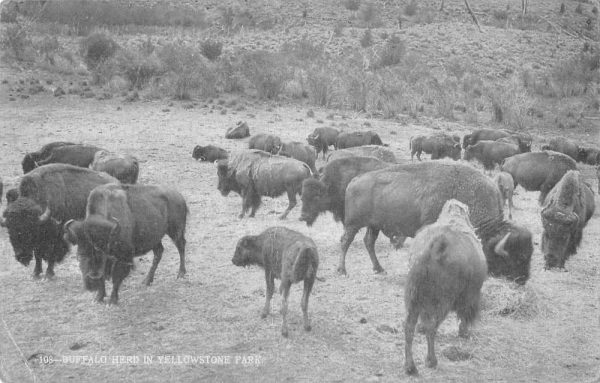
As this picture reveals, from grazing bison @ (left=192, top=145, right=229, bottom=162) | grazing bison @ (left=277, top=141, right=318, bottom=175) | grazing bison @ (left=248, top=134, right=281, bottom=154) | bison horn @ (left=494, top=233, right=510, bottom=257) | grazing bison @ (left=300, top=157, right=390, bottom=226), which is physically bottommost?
grazing bison @ (left=192, top=145, right=229, bottom=162)

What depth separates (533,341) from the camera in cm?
652

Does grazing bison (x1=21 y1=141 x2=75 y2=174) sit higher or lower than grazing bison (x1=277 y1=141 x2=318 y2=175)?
higher

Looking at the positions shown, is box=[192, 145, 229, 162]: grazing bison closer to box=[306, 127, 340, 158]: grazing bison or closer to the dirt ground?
box=[306, 127, 340, 158]: grazing bison

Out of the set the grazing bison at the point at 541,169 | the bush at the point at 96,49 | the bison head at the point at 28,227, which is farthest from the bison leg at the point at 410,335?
the bush at the point at 96,49

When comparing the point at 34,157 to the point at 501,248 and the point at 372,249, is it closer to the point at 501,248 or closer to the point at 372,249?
the point at 372,249

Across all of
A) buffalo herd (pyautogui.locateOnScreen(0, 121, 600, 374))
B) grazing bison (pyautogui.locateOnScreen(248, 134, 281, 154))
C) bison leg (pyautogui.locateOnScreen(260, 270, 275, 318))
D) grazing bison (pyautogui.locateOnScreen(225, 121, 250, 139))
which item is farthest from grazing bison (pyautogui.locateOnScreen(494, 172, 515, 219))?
grazing bison (pyautogui.locateOnScreen(225, 121, 250, 139))

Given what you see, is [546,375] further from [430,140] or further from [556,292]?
[430,140]

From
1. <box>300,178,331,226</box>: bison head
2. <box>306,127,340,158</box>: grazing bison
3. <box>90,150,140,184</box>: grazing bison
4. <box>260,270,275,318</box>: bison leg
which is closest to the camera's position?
<box>260,270,275,318</box>: bison leg

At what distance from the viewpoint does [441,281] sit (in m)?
5.36

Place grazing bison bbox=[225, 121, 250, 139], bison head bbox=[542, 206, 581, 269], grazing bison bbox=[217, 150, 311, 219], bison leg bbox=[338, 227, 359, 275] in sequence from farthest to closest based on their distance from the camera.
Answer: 1. grazing bison bbox=[225, 121, 250, 139]
2. grazing bison bbox=[217, 150, 311, 219]
3. bison leg bbox=[338, 227, 359, 275]
4. bison head bbox=[542, 206, 581, 269]

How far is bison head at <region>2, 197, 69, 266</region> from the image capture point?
7652 millimetres

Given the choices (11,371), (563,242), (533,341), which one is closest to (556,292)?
(563,242)

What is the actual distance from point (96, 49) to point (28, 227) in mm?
26042

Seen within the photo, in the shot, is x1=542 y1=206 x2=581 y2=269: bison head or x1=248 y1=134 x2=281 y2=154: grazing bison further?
x1=248 y1=134 x2=281 y2=154: grazing bison
